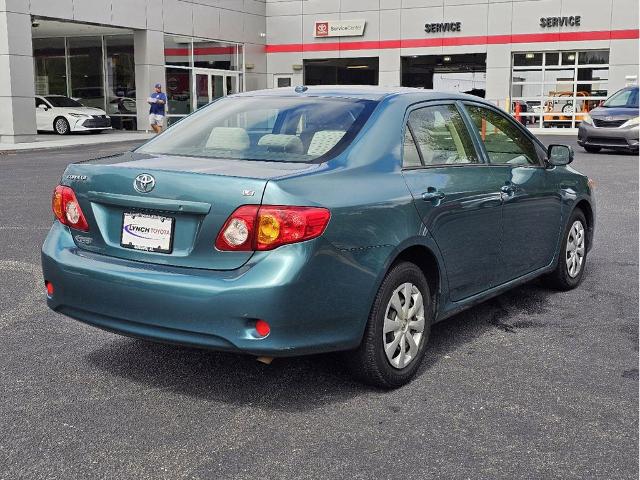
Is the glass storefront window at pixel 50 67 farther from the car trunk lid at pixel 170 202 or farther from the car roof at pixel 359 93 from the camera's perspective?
the car trunk lid at pixel 170 202

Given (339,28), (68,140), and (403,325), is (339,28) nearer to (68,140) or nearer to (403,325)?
(68,140)

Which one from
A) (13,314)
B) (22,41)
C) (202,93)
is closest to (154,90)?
(202,93)

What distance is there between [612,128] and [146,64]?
18.6 meters

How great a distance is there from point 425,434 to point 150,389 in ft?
4.73

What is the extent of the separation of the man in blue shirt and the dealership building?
1897mm

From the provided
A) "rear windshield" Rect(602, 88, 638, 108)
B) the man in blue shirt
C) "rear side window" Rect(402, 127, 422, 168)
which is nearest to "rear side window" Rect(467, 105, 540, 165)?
"rear side window" Rect(402, 127, 422, 168)

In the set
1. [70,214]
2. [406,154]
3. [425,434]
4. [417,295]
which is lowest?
[425,434]

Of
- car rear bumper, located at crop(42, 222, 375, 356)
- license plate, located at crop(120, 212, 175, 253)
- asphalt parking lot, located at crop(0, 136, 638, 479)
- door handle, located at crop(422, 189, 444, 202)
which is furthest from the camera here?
door handle, located at crop(422, 189, 444, 202)

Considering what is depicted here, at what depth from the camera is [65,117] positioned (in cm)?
2962

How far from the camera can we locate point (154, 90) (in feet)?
105

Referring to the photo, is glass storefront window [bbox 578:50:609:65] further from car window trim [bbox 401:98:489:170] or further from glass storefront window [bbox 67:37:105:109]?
car window trim [bbox 401:98:489:170]

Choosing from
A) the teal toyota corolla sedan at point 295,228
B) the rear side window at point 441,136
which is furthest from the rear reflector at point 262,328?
the rear side window at point 441,136

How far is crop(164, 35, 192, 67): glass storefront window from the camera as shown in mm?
33094

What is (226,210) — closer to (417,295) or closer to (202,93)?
(417,295)
